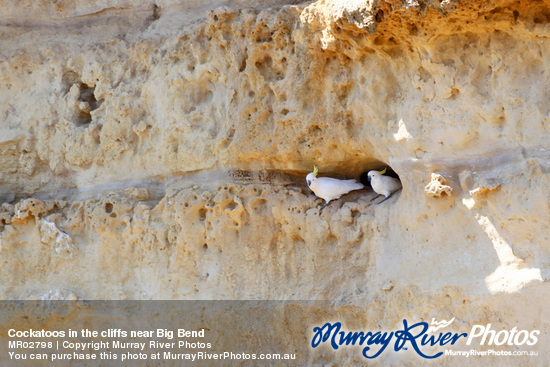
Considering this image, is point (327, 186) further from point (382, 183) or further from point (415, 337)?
point (415, 337)

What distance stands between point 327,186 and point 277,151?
34 centimetres

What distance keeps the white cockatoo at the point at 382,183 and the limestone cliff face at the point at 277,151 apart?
0.08 m

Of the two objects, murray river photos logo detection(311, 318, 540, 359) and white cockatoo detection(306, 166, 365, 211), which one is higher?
white cockatoo detection(306, 166, 365, 211)

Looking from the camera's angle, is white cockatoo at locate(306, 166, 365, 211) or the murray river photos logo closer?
the murray river photos logo

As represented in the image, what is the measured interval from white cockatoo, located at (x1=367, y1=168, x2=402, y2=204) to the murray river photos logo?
692 millimetres

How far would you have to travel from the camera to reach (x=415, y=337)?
3391 mm

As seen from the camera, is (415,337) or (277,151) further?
(277,151)

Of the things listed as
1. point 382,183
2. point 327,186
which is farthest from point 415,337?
point 327,186

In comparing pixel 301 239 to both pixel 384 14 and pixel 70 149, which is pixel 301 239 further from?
pixel 70 149

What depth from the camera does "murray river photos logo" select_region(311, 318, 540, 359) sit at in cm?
309

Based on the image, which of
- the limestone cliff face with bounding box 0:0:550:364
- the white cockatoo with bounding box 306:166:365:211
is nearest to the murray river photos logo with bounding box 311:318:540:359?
the limestone cliff face with bounding box 0:0:550:364

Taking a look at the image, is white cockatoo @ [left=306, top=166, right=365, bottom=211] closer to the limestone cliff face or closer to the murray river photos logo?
the limestone cliff face

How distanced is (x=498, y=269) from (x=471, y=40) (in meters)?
1.06

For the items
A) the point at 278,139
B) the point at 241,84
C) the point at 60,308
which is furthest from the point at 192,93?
the point at 60,308
